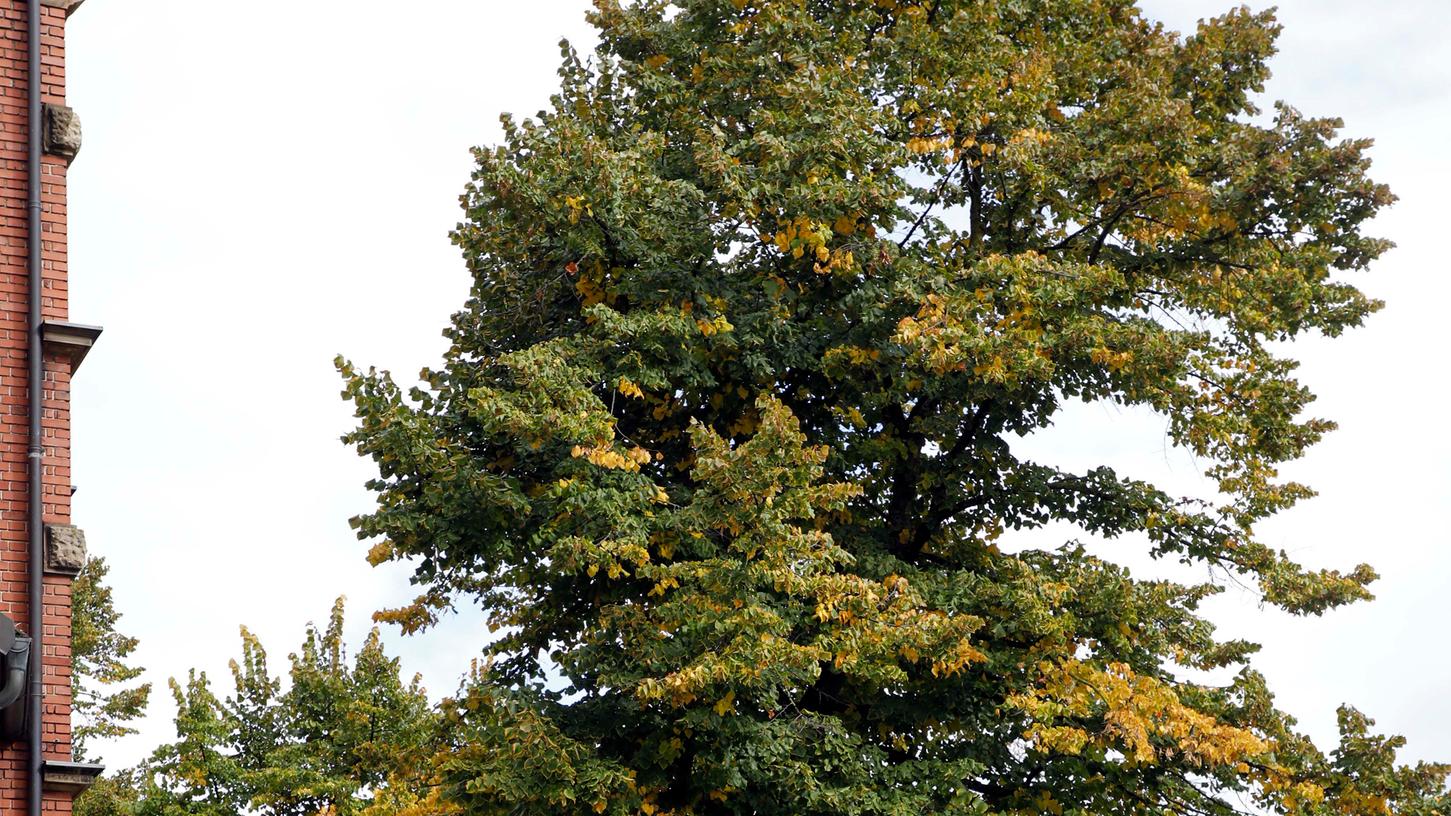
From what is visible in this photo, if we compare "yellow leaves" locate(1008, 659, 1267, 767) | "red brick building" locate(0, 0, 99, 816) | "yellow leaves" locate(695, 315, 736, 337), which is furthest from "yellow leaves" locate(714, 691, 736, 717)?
"red brick building" locate(0, 0, 99, 816)

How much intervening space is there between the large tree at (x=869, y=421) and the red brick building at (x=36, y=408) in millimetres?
4282

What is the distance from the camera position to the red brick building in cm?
1293

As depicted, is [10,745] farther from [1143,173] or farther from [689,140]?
[1143,173]

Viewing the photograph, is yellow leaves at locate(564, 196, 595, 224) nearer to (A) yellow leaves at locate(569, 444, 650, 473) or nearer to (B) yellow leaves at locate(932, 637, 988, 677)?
(A) yellow leaves at locate(569, 444, 650, 473)

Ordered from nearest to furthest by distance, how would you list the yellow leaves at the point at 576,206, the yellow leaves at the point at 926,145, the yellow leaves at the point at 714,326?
the yellow leaves at the point at 714,326 < the yellow leaves at the point at 576,206 < the yellow leaves at the point at 926,145

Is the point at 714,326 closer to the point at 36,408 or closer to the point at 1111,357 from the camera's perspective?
the point at 1111,357

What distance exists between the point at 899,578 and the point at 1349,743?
16.1ft

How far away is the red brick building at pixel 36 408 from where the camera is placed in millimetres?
12931

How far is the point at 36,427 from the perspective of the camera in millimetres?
13547

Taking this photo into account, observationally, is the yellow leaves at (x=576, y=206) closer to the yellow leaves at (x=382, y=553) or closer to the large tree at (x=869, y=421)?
the large tree at (x=869, y=421)

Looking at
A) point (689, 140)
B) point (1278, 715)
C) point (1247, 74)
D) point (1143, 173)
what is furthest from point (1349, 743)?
point (689, 140)

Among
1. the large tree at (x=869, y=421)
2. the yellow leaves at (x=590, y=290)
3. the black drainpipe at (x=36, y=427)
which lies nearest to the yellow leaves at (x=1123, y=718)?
the large tree at (x=869, y=421)

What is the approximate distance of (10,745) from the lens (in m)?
12.9

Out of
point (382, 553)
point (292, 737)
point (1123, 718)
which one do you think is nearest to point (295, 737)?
point (292, 737)
